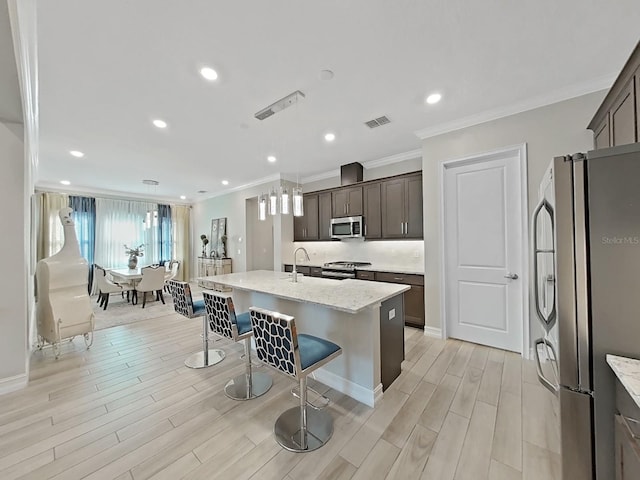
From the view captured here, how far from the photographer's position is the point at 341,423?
1.88 metres

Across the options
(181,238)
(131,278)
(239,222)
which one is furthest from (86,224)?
(239,222)

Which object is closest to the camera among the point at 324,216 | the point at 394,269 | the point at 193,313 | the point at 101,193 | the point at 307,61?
the point at 307,61

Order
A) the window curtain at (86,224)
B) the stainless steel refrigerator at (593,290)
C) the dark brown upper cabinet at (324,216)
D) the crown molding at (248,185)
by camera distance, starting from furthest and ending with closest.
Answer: the window curtain at (86,224), the crown molding at (248,185), the dark brown upper cabinet at (324,216), the stainless steel refrigerator at (593,290)

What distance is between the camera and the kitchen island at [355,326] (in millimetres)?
2072

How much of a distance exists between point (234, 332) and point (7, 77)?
7.93 ft

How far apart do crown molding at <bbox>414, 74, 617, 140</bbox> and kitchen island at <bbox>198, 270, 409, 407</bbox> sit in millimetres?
2298

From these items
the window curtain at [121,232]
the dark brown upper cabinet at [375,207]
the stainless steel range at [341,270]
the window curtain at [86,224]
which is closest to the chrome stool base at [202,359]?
the stainless steel range at [341,270]

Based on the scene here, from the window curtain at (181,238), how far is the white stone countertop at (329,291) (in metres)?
6.31

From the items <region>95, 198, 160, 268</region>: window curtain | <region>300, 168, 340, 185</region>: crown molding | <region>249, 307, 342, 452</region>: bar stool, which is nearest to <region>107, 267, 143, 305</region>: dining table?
<region>95, 198, 160, 268</region>: window curtain

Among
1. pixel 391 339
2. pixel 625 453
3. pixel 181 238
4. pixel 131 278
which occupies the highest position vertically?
pixel 181 238

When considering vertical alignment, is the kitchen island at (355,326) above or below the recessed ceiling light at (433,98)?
below

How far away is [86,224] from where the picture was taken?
268 inches

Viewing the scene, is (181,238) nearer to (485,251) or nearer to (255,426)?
(255,426)

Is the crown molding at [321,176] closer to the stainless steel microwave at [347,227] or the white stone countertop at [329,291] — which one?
the stainless steel microwave at [347,227]
